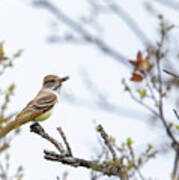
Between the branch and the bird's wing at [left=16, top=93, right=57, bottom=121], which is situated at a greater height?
the branch

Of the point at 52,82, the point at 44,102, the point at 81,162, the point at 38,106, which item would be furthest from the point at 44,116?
the point at 81,162

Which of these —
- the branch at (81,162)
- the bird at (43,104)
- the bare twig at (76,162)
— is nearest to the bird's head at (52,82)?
the bird at (43,104)

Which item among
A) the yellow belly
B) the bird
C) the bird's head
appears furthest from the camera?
the bird's head

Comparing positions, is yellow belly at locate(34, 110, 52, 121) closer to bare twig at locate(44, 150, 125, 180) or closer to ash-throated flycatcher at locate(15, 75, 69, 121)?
ash-throated flycatcher at locate(15, 75, 69, 121)

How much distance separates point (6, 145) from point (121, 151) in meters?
1.14

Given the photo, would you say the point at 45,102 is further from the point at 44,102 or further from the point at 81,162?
the point at 81,162

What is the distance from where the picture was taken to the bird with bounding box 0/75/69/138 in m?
5.49

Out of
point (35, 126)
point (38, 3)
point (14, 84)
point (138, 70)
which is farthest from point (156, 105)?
point (38, 3)

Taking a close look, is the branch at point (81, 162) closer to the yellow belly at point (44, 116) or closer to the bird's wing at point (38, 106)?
the bird's wing at point (38, 106)

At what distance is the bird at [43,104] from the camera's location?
5.49 m

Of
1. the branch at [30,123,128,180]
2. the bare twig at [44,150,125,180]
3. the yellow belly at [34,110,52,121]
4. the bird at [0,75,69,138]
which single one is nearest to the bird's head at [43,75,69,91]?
the bird at [0,75,69,138]

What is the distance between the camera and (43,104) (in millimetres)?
6113

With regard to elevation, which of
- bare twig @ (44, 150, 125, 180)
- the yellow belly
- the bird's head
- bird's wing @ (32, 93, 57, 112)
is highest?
bare twig @ (44, 150, 125, 180)

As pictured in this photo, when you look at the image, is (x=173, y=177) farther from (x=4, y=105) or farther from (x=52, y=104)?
(x=52, y=104)
